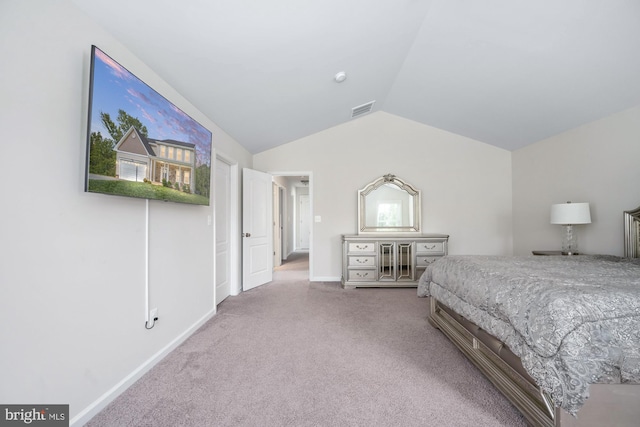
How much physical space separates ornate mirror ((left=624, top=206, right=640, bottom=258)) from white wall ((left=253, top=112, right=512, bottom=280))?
6.07 feet

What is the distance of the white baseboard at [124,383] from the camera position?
1396 mm

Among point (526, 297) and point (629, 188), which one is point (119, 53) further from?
point (629, 188)

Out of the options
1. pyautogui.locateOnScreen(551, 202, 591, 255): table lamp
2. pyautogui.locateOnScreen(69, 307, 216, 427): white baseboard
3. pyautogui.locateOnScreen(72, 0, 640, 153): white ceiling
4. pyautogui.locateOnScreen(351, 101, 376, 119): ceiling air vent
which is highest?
pyautogui.locateOnScreen(351, 101, 376, 119): ceiling air vent

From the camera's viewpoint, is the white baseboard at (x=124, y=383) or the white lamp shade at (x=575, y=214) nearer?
the white baseboard at (x=124, y=383)

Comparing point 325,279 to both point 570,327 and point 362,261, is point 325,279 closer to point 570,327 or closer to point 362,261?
point 362,261

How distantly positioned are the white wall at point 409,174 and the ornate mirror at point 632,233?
6.07ft

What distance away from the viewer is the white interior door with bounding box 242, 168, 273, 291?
4.04 metres

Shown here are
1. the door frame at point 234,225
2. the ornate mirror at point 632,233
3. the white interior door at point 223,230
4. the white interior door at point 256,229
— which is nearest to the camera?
the ornate mirror at point 632,233

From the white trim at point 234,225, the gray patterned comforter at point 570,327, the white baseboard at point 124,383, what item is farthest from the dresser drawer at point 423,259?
the white baseboard at point 124,383

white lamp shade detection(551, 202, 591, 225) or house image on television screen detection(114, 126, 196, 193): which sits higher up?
house image on television screen detection(114, 126, 196, 193)

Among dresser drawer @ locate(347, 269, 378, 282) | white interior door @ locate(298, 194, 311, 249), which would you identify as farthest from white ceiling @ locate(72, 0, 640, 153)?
white interior door @ locate(298, 194, 311, 249)

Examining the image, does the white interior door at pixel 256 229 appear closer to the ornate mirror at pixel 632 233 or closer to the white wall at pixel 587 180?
the white wall at pixel 587 180

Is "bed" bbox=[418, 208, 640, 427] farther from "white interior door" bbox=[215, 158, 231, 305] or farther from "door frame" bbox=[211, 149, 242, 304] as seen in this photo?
"door frame" bbox=[211, 149, 242, 304]

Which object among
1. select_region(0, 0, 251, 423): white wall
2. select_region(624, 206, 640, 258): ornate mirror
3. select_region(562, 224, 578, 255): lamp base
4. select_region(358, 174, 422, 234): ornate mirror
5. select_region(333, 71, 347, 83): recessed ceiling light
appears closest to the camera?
select_region(0, 0, 251, 423): white wall
